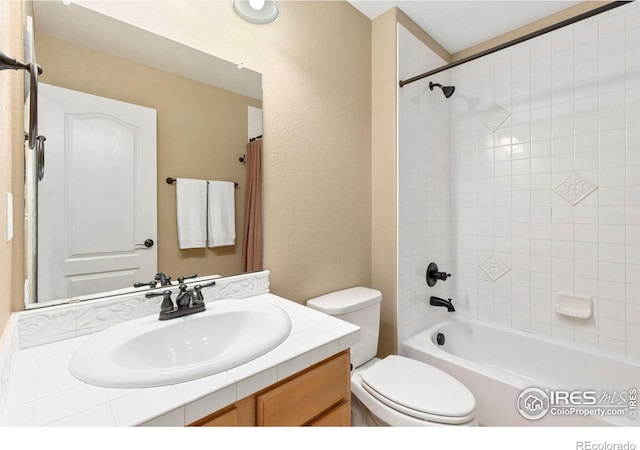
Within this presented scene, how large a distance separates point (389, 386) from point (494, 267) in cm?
130

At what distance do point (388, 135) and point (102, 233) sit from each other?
1533 millimetres

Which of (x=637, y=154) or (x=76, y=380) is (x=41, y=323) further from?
(x=637, y=154)

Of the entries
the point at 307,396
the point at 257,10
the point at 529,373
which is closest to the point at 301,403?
the point at 307,396

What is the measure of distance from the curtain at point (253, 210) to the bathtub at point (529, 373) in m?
1.09

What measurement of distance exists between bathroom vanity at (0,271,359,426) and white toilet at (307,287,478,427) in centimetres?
37

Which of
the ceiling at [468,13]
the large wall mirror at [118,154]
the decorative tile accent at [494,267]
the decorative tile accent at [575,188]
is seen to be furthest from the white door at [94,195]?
the decorative tile accent at [575,188]

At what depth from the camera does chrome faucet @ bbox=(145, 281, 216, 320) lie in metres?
0.97

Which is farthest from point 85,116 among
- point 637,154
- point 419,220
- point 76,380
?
point 637,154

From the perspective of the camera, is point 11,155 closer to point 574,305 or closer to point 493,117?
point 493,117

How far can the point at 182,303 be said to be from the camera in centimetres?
101

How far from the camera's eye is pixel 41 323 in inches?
32.8

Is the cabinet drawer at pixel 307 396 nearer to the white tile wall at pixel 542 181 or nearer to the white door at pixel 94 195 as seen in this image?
the white door at pixel 94 195

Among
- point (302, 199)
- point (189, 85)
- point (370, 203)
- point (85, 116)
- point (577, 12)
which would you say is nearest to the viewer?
point (85, 116)

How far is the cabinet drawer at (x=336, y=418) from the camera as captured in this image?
33.4 inches
